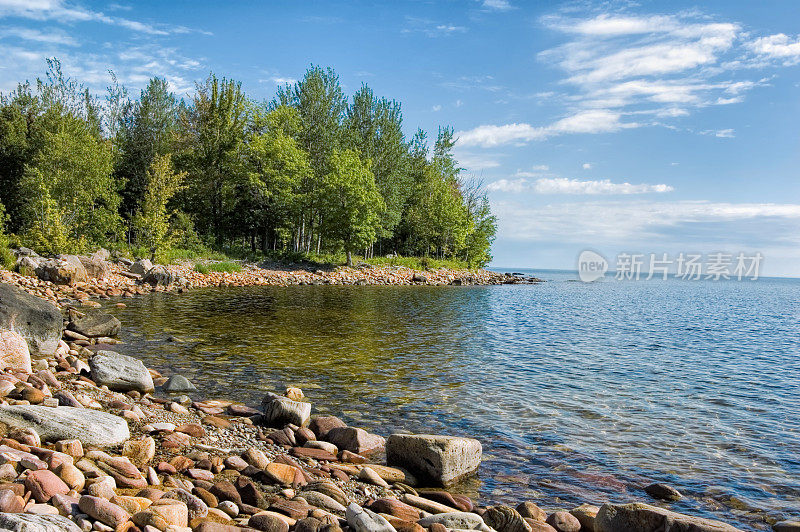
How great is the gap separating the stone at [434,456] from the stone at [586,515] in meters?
1.62

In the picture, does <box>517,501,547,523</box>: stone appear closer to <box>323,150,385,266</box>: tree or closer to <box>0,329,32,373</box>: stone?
<box>0,329,32,373</box>: stone

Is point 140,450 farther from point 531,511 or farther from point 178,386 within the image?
point 531,511

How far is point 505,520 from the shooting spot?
5898mm

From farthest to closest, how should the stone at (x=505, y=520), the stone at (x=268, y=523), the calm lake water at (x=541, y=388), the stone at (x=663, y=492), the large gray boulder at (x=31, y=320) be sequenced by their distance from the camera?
the large gray boulder at (x=31, y=320) < the calm lake water at (x=541, y=388) < the stone at (x=663, y=492) < the stone at (x=505, y=520) < the stone at (x=268, y=523)

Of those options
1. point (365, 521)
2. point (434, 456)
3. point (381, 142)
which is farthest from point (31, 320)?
point (381, 142)

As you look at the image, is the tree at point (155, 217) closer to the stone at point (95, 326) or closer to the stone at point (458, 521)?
the stone at point (95, 326)

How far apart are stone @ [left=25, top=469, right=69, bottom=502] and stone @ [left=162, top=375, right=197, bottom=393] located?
5.72m

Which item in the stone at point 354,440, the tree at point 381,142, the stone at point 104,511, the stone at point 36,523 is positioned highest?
the tree at point 381,142

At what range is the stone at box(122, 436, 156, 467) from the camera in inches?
250

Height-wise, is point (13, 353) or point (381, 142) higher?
point (381, 142)

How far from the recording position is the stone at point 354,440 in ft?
26.4

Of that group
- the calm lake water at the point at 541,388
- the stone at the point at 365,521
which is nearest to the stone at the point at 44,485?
Result: the stone at the point at 365,521

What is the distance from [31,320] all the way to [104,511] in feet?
30.3

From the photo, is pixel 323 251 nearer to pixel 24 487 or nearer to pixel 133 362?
pixel 133 362
